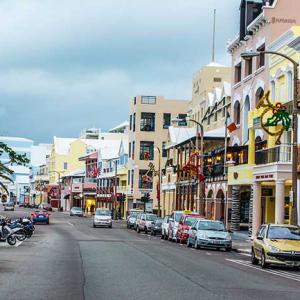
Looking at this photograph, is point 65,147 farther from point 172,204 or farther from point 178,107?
point 172,204

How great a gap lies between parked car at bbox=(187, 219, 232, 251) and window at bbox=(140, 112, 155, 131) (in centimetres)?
6377

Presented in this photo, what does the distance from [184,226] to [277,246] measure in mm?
17484

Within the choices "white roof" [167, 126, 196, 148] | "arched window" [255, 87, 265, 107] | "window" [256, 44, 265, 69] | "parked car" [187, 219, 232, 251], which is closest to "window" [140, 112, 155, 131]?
"white roof" [167, 126, 196, 148]

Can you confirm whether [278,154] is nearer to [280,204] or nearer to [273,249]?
[280,204]

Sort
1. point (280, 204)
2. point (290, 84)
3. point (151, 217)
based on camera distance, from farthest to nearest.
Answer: point (151, 217)
point (290, 84)
point (280, 204)

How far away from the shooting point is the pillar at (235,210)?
50.3m

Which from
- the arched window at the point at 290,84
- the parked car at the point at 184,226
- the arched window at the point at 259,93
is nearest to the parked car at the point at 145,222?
the arched window at the point at 259,93

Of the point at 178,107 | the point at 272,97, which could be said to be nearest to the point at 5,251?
the point at 272,97

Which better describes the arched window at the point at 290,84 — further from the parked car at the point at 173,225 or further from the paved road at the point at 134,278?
the paved road at the point at 134,278

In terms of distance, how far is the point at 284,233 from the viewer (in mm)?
25422

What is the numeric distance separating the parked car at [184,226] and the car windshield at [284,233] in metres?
15.2

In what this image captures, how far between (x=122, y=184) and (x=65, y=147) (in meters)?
52.8

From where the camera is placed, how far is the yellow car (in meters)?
23.9

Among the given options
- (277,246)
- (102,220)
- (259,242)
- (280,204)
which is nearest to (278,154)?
(280,204)
